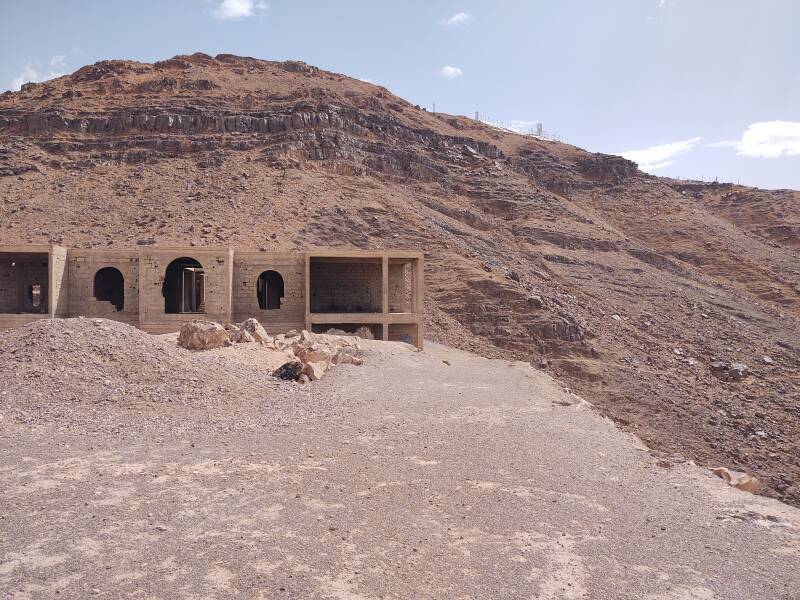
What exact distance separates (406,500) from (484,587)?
1.75 metres

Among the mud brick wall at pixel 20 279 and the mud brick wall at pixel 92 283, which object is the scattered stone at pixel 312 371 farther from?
the mud brick wall at pixel 20 279

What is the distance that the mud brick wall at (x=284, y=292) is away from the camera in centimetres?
2003

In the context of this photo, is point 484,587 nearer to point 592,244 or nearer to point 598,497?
point 598,497

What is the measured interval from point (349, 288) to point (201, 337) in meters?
9.42

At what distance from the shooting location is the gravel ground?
15.1 feet

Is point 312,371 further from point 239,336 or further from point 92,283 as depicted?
point 92,283

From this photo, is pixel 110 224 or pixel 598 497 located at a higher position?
pixel 110 224

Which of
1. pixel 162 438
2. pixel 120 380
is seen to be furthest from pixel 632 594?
pixel 120 380

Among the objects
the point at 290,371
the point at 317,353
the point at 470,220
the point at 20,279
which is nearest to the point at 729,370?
the point at 470,220

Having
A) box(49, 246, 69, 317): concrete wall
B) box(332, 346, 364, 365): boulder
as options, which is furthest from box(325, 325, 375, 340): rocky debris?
box(49, 246, 69, 317): concrete wall

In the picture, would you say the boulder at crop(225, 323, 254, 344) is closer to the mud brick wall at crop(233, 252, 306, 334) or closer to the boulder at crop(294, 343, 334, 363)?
the boulder at crop(294, 343, 334, 363)

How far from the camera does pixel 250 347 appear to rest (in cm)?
1436

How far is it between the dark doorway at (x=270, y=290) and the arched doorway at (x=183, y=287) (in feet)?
7.10

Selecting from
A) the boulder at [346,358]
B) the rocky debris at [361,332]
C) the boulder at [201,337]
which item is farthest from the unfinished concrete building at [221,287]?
the boulder at [346,358]
